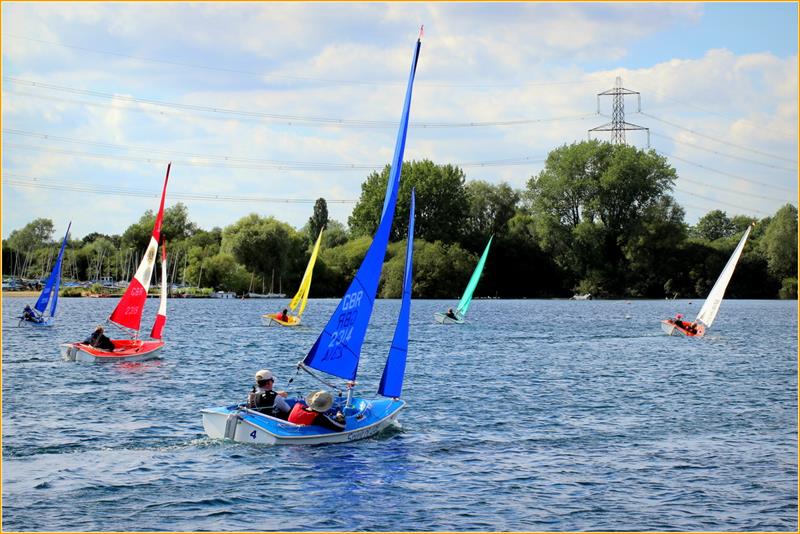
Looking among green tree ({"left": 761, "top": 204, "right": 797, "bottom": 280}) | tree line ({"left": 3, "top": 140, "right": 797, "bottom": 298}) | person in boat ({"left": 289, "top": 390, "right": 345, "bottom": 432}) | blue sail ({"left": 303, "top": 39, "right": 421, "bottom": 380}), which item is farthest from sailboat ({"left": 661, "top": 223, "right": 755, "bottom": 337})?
green tree ({"left": 761, "top": 204, "right": 797, "bottom": 280})

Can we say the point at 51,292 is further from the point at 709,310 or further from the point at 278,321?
the point at 709,310

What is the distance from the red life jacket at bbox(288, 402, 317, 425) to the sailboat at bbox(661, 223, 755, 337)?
45.0m

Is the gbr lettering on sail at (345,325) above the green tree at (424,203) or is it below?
below

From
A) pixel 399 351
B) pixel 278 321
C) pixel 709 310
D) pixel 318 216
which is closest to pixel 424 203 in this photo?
pixel 318 216

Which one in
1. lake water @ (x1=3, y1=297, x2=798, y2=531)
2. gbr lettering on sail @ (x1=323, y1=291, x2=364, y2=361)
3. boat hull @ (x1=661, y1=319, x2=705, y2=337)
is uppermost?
boat hull @ (x1=661, y1=319, x2=705, y2=337)

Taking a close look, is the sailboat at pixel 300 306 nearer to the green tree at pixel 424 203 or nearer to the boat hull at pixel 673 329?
the boat hull at pixel 673 329

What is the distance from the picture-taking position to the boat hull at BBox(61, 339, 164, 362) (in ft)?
140

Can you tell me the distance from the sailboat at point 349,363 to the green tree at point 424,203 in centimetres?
11775

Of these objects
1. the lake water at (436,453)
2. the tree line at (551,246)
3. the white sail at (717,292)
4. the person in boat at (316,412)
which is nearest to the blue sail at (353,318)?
the person in boat at (316,412)

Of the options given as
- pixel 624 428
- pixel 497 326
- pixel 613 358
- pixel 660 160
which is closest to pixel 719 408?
pixel 624 428

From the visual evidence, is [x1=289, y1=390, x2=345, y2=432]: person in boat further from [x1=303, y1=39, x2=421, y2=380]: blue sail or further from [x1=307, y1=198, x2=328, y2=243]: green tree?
[x1=307, y1=198, x2=328, y2=243]: green tree

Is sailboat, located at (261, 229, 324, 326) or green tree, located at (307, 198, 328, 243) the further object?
green tree, located at (307, 198, 328, 243)

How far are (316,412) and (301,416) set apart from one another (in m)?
0.39

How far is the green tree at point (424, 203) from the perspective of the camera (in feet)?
484
